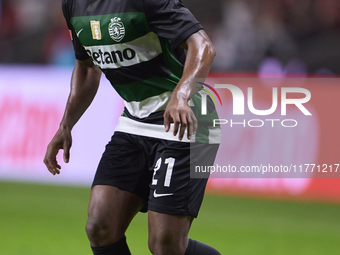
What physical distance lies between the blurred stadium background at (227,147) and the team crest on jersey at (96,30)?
2.33 metres

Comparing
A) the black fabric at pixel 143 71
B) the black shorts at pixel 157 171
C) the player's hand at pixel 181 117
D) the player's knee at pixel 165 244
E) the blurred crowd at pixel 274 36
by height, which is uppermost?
the blurred crowd at pixel 274 36

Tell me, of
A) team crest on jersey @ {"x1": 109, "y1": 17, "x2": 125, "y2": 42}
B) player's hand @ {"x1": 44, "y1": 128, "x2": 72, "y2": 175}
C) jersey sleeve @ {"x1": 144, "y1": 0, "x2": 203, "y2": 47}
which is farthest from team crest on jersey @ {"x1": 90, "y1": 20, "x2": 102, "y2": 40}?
player's hand @ {"x1": 44, "y1": 128, "x2": 72, "y2": 175}

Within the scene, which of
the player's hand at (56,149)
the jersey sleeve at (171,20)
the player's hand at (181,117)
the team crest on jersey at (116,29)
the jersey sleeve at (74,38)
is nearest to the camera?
the player's hand at (181,117)

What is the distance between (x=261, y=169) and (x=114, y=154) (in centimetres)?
407

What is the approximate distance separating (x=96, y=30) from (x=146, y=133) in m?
0.68

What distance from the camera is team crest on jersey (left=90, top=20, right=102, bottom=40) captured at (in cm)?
361

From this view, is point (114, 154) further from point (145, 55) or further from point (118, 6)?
point (118, 6)

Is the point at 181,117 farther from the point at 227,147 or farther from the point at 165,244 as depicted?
the point at 227,147

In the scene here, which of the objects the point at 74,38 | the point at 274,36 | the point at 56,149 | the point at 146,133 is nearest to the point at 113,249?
the point at 146,133

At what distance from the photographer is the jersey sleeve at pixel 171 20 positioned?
3291 millimetres

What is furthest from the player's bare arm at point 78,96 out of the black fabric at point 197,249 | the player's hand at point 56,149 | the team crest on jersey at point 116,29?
the black fabric at point 197,249

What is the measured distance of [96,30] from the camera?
3.62m

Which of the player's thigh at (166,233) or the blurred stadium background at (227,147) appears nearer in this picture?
the player's thigh at (166,233)

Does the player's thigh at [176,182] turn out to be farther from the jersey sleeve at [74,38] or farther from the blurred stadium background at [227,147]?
the blurred stadium background at [227,147]
